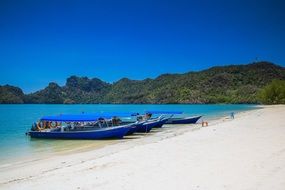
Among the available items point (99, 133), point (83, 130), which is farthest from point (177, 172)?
point (83, 130)

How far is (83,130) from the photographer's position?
2842cm

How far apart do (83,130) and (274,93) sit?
84.7 metres

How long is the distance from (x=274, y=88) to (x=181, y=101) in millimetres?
98570

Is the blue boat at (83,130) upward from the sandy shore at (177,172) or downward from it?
upward

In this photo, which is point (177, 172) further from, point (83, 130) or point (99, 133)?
point (83, 130)

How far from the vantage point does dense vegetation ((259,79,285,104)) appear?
98375 millimetres

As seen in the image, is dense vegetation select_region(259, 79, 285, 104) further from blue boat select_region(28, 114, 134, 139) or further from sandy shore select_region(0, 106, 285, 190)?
sandy shore select_region(0, 106, 285, 190)

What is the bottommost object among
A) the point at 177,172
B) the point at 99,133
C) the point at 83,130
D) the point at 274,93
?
the point at 177,172

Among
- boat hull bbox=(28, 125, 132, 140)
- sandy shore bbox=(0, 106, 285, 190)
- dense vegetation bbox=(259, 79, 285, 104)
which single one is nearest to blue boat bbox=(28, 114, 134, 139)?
boat hull bbox=(28, 125, 132, 140)

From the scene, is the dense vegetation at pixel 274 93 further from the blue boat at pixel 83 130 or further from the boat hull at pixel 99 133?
the boat hull at pixel 99 133

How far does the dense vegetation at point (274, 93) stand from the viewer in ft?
323

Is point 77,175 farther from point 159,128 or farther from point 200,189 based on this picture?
point 159,128

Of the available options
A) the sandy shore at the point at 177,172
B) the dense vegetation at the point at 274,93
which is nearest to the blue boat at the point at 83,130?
the sandy shore at the point at 177,172

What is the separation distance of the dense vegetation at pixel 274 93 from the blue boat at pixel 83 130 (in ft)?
264
